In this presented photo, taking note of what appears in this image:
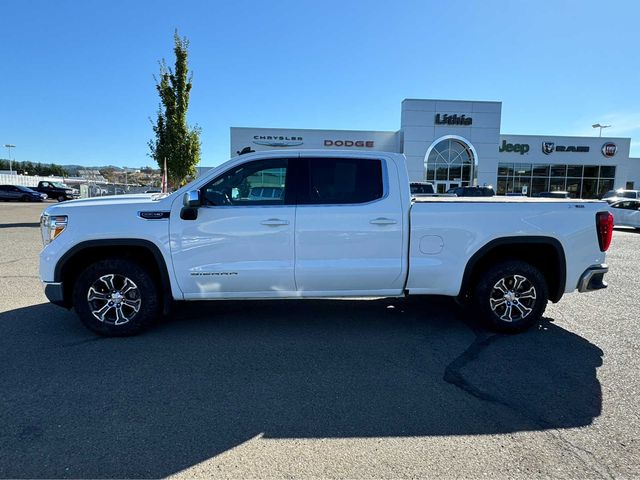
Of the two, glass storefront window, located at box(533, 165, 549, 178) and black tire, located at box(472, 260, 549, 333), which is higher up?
glass storefront window, located at box(533, 165, 549, 178)

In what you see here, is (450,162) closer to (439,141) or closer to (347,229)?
(439,141)

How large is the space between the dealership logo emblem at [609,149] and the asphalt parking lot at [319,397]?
40.3m

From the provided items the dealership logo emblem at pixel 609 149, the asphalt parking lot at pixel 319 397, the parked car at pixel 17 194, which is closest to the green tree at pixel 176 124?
the asphalt parking lot at pixel 319 397

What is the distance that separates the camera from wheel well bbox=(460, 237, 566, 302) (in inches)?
178

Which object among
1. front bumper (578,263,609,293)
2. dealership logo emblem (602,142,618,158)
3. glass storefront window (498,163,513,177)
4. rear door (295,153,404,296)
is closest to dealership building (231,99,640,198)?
glass storefront window (498,163,513,177)

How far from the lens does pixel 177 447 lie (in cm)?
262

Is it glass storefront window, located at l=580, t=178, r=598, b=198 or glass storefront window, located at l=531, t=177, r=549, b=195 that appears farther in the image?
glass storefront window, located at l=580, t=178, r=598, b=198

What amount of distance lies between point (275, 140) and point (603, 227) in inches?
1225

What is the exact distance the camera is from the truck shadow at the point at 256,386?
269 cm

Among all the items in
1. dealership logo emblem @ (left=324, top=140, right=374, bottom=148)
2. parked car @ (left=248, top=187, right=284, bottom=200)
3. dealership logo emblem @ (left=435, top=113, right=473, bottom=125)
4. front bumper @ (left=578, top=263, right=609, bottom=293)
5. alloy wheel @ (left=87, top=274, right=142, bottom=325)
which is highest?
dealership logo emblem @ (left=435, top=113, right=473, bottom=125)

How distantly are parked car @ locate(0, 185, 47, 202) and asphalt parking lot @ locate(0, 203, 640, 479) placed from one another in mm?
38794

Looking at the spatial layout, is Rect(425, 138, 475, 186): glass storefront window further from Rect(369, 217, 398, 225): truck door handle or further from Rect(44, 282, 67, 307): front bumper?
Rect(44, 282, 67, 307): front bumper

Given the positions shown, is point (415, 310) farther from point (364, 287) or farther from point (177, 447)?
point (177, 447)

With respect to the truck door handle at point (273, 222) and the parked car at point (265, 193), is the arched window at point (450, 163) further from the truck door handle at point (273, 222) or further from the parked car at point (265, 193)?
the truck door handle at point (273, 222)
